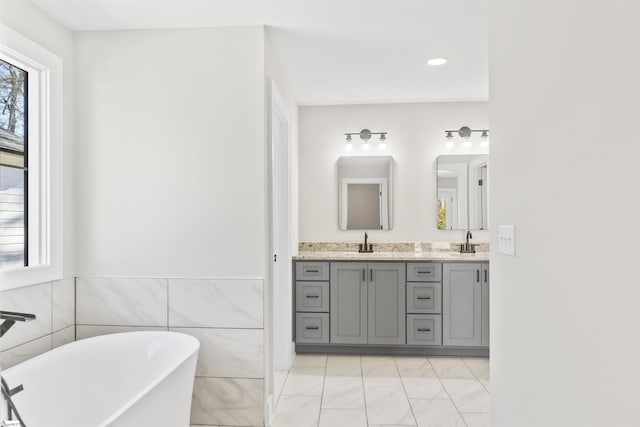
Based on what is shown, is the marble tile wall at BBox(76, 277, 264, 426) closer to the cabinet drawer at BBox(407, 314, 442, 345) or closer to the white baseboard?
the white baseboard

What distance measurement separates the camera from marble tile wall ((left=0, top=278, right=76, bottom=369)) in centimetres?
212

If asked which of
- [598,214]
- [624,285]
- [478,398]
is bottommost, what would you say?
[478,398]

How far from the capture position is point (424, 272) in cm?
383

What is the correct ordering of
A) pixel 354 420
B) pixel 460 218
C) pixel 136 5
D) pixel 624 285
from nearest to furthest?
pixel 624 285 < pixel 136 5 < pixel 354 420 < pixel 460 218

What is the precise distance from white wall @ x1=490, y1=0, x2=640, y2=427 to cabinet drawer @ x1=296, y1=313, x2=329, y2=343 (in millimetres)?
2369

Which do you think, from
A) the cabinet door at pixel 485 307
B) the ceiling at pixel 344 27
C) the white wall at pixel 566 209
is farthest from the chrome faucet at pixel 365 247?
the white wall at pixel 566 209

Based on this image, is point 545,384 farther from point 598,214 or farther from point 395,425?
point 395,425

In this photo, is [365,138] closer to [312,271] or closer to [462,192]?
[462,192]

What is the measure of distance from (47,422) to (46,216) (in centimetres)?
113

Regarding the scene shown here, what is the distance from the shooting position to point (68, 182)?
261cm

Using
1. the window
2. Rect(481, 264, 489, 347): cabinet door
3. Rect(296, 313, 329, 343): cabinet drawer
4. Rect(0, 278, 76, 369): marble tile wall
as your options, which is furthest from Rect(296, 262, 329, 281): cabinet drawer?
the window

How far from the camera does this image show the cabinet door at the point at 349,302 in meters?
3.87

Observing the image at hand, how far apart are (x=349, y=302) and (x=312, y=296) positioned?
35 centimetres

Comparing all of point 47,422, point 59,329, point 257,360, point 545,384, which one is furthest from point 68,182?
point 545,384
